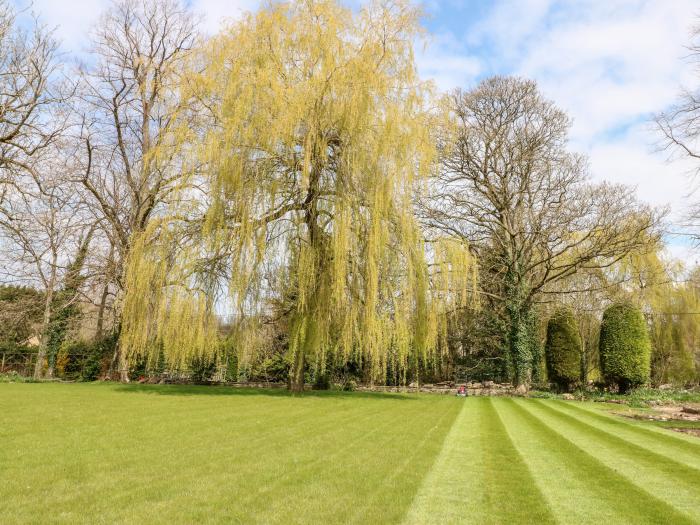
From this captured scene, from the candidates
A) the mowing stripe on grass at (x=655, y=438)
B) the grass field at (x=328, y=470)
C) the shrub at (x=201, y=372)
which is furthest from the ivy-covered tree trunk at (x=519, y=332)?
the shrub at (x=201, y=372)

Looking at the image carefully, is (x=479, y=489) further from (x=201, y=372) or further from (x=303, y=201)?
(x=201, y=372)

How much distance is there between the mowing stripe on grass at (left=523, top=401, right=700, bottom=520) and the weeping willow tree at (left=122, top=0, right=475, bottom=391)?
16.1ft

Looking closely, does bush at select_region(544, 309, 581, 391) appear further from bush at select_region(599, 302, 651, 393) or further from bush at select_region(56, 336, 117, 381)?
bush at select_region(56, 336, 117, 381)

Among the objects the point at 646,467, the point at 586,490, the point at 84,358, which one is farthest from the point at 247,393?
the point at 84,358

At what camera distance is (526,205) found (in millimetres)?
18641

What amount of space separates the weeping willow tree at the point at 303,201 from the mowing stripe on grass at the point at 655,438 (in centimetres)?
427

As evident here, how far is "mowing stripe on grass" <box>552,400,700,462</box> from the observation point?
6004mm

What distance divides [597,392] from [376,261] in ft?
38.1

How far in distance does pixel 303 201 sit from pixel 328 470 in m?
8.05

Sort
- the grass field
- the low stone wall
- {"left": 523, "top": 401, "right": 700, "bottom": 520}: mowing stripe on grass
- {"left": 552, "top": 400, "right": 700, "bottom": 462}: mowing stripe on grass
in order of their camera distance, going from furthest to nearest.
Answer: the low stone wall < {"left": 552, "top": 400, "right": 700, "bottom": 462}: mowing stripe on grass < {"left": 523, "top": 401, "right": 700, "bottom": 520}: mowing stripe on grass < the grass field

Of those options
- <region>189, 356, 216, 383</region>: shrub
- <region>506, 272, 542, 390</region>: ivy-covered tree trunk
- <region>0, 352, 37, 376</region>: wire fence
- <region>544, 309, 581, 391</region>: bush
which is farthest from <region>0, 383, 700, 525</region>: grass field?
<region>0, 352, 37, 376</region>: wire fence

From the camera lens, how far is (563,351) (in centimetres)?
1861

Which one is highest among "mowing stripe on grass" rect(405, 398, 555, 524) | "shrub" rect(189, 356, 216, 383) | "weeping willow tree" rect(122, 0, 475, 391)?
"weeping willow tree" rect(122, 0, 475, 391)

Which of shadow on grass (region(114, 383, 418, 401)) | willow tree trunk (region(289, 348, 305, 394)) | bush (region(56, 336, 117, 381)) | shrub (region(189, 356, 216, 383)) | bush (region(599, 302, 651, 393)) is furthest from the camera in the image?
bush (region(56, 336, 117, 381))
